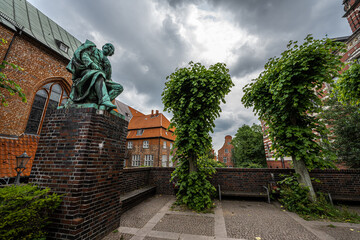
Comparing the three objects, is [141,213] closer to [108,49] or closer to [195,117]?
[195,117]

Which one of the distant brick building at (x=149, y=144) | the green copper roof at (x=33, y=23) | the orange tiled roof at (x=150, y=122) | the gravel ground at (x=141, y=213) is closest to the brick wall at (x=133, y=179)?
the gravel ground at (x=141, y=213)

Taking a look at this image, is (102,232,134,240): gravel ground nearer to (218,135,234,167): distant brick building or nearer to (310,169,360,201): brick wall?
(310,169,360,201): brick wall

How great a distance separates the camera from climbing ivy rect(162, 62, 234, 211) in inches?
214

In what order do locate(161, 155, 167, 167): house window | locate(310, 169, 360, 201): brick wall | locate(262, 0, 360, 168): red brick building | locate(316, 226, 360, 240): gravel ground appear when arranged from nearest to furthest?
locate(316, 226, 360, 240): gravel ground, locate(310, 169, 360, 201): brick wall, locate(262, 0, 360, 168): red brick building, locate(161, 155, 167, 167): house window

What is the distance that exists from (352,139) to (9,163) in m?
18.8

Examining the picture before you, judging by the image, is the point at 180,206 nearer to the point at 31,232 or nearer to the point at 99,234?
the point at 99,234

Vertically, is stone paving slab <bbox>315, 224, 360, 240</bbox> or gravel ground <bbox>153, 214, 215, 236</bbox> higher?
gravel ground <bbox>153, 214, 215, 236</bbox>

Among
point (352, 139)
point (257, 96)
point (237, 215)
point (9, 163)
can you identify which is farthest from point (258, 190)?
point (9, 163)

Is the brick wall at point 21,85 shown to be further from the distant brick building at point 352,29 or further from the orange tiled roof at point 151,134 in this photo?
the distant brick building at point 352,29

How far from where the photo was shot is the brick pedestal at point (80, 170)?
8.95 feet

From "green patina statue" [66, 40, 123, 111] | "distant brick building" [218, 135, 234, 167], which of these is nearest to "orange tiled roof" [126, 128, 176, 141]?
"green patina statue" [66, 40, 123, 111]

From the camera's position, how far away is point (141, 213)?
16.1ft

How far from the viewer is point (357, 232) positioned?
3637 millimetres

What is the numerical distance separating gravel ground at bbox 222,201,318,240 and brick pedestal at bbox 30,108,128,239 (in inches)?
125
